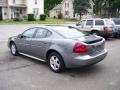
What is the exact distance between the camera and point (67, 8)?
2655 inches

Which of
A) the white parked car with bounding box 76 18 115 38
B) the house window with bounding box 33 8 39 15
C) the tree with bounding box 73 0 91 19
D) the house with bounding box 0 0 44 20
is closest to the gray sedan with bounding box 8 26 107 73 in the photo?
the white parked car with bounding box 76 18 115 38

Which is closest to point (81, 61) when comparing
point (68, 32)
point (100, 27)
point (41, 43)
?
point (68, 32)

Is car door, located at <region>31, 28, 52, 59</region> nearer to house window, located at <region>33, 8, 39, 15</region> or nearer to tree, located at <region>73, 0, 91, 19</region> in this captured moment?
house window, located at <region>33, 8, 39, 15</region>

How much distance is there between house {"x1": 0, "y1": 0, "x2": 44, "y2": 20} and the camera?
1887 inches

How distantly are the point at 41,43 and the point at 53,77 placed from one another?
146 cm

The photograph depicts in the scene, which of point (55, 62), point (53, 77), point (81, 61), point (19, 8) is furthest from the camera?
point (19, 8)

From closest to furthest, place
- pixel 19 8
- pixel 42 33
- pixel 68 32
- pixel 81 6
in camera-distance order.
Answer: pixel 68 32, pixel 42 33, pixel 19 8, pixel 81 6

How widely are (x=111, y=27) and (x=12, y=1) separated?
38042mm

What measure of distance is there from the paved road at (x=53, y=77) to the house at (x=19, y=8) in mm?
40975

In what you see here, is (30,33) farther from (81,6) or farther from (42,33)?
(81,6)

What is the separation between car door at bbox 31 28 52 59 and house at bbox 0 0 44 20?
40.6 m

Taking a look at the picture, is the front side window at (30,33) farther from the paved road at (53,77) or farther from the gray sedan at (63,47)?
the paved road at (53,77)

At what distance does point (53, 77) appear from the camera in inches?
244

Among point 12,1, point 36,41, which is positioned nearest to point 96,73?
point 36,41
